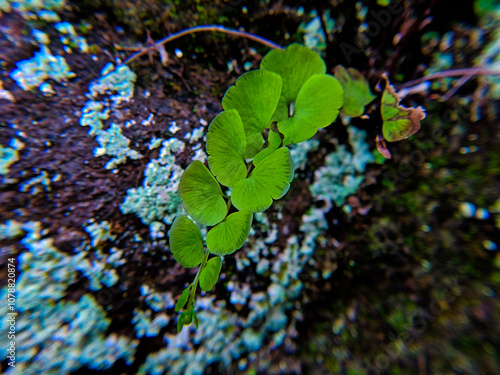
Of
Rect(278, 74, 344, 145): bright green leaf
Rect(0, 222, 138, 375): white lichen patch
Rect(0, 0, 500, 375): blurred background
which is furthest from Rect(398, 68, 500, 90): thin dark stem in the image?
Rect(0, 222, 138, 375): white lichen patch

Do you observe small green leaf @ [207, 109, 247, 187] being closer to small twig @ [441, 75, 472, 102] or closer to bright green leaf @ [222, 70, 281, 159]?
bright green leaf @ [222, 70, 281, 159]

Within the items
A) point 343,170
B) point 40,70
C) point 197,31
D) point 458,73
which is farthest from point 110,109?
point 458,73

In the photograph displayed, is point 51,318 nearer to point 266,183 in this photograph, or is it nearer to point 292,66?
point 266,183

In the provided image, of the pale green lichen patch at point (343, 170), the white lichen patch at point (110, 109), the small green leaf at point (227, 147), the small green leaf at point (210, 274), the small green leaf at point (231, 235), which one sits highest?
the white lichen patch at point (110, 109)

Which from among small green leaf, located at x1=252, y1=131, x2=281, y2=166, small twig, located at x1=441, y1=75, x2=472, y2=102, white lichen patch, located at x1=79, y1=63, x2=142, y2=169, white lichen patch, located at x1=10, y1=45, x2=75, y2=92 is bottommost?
small twig, located at x1=441, y1=75, x2=472, y2=102

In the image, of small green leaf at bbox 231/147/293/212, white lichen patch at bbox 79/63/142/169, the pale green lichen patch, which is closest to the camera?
small green leaf at bbox 231/147/293/212

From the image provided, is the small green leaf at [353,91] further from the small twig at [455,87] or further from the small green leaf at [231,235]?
the small green leaf at [231,235]

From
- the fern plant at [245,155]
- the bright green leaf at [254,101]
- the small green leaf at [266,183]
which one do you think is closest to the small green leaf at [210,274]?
the fern plant at [245,155]
